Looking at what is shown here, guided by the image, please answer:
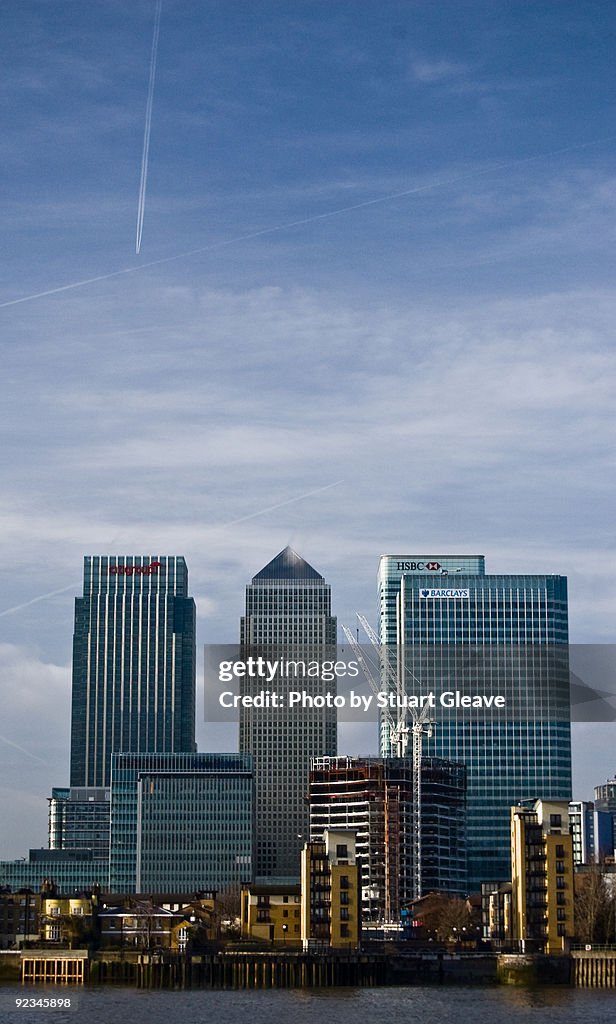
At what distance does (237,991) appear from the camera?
16838 cm

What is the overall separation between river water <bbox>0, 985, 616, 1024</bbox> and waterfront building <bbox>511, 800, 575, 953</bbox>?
1680 cm

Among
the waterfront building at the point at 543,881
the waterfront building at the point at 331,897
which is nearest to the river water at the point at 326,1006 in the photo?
the waterfront building at the point at 543,881

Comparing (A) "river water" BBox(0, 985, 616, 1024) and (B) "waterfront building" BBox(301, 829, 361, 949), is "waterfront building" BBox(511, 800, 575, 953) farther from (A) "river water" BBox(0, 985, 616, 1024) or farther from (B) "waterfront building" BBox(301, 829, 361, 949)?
(B) "waterfront building" BBox(301, 829, 361, 949)

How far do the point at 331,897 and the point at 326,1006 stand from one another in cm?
4314

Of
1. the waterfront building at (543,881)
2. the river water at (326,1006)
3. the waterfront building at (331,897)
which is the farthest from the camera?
the waterfront building at (331,897)

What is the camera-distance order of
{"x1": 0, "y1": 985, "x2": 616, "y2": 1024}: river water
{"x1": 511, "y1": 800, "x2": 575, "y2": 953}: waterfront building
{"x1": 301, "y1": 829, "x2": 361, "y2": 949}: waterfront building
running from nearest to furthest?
{"x1": 0, "y1": 985, "x2": 616, "y2": 1024}: river water < {"x1": 511, "y1": 800, "x2": 575, "y2": 953}: waterfront building < {"x1": 301, "y1": 829, "x2": 361, "y2": 949}: waterfront building

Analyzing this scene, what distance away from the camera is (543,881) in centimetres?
18488

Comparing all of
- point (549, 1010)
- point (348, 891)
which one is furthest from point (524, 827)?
point (549, 1010)

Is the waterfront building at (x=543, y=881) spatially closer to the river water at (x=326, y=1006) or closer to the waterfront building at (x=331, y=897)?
the river water at (x=326, y=1006)

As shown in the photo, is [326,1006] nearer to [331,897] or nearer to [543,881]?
[331,897]

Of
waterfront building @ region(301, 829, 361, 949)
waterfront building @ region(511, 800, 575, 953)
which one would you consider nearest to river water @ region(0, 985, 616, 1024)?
waterfront building @ region(511, 800, 575, 953)

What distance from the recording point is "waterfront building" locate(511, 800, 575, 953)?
183 m

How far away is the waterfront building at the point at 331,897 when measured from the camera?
618ft

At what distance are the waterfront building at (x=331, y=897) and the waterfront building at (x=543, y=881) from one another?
18.6 metres
